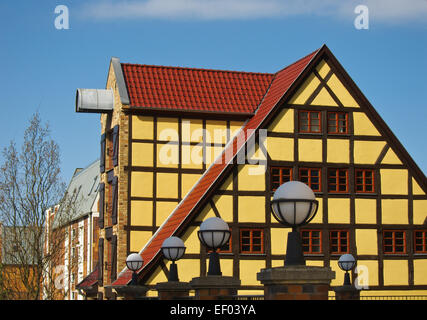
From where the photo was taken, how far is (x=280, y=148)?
2745 cm

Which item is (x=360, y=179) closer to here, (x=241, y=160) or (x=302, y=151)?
(x=302, y=151)

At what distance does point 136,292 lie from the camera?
20.7 m

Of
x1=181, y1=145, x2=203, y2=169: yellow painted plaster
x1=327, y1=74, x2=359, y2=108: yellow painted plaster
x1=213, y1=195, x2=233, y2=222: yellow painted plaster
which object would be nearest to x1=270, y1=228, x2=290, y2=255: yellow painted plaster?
x1=213, y1=195, x2=233, y2=222: yellow painted plaster

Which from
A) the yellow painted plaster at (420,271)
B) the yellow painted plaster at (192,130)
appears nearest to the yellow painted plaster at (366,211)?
the yellow painted plaster at (420,271)

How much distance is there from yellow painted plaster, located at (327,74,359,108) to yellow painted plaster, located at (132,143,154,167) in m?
7.44

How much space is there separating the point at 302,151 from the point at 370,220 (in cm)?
372

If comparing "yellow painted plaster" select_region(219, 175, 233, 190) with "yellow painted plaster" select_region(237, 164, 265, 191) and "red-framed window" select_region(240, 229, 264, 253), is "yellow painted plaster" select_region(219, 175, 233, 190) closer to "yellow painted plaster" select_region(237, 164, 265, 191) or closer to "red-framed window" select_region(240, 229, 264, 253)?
"yellow painted plaster" select_region(237, 164, 265, 191)

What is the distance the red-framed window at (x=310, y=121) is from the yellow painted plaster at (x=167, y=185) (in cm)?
540

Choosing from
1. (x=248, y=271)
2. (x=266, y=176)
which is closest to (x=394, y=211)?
(x=266, y=176)

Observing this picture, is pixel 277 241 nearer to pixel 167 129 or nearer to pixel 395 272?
pixel 395 272

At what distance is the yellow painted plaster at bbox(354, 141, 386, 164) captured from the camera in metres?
28.4

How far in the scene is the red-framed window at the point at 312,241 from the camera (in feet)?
90.7

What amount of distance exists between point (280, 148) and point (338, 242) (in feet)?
13.7

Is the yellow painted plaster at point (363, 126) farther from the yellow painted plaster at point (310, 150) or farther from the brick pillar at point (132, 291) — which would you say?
the brick pillar at point (132, 291)
